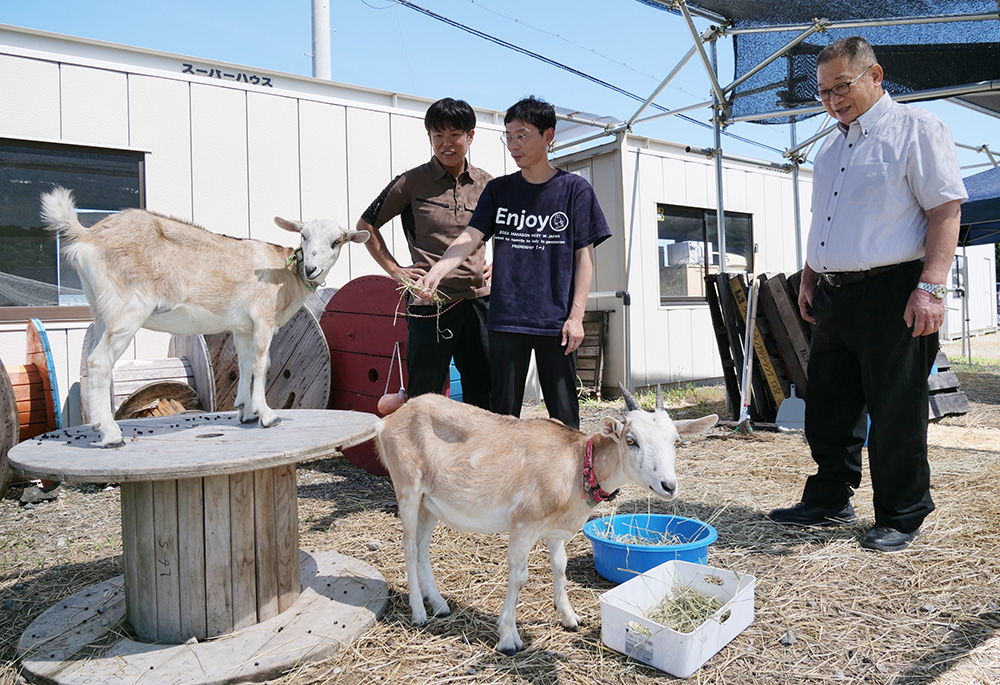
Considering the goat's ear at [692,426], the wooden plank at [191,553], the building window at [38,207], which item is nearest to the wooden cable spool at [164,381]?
the building window at [38,207]

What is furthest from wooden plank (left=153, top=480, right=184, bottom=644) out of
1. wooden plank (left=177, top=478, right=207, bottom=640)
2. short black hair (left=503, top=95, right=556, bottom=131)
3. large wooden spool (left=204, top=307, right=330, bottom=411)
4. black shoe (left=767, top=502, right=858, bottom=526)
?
black shoe (left=767, top=502, right=858, bottom=526)

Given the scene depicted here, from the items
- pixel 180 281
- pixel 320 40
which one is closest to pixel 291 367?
pixel 180 281

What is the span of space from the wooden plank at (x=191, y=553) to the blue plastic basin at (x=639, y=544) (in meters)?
1.79

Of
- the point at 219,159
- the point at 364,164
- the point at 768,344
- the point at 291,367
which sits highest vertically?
the point at 364,164

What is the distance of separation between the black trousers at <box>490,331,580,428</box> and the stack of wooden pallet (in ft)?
14.2

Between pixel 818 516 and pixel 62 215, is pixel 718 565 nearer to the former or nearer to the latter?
pixel 818 516

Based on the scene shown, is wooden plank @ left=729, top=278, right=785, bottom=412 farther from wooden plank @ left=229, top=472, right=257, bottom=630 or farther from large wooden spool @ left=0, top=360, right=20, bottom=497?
large wooden spool @ left=0, top=360, right=20, bottom=497

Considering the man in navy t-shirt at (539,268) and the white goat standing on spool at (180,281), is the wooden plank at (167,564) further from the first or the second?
the man in navy t-shirt at (539,268)

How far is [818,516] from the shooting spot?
12.8 feet

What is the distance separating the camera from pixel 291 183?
22.8ft

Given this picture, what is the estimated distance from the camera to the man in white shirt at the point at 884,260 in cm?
317

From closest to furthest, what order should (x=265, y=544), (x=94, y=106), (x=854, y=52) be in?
(x=265, y=544)
(x=854, y=52)
(x=94, y=106)

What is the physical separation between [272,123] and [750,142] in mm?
19150

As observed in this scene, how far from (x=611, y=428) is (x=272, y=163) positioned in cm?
563
